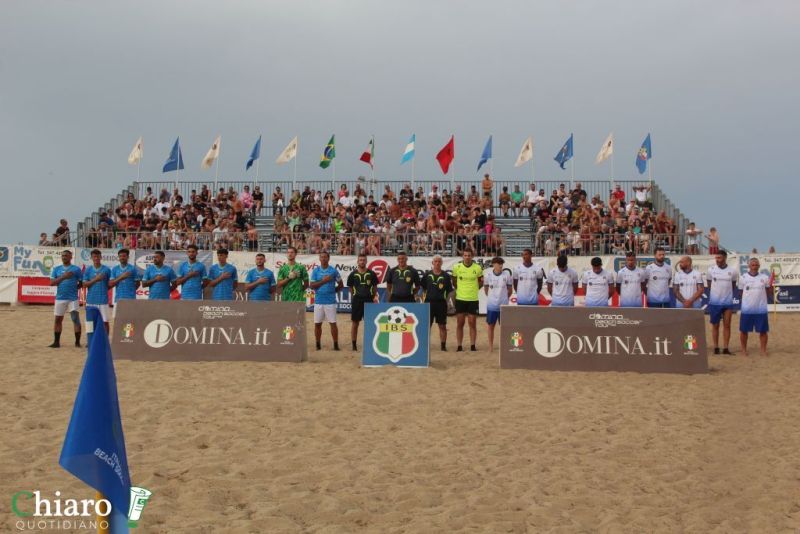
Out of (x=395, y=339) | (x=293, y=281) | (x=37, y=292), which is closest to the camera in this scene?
(x=395, y=339)

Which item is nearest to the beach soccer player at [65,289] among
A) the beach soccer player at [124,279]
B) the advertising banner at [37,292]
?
the beach soccer player at [124,279]

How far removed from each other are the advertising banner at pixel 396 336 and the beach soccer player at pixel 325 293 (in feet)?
6.65

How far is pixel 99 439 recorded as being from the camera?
288 centimetres

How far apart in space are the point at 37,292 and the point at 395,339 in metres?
16.0

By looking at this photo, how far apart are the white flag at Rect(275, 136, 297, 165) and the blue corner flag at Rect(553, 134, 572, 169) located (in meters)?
10.0

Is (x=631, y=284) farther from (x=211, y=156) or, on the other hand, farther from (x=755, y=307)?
(x=211, y=156)

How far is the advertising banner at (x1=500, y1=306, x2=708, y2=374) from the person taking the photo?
11.3m

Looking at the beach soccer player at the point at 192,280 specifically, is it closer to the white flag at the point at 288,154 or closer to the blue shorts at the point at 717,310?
the blue shorts at the point at 717,310

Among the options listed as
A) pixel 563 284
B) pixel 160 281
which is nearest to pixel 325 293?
pixel 160 281

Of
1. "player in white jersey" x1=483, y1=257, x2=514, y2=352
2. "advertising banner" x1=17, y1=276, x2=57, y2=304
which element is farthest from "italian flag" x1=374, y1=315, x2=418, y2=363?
"advertising banner" x1=17, y1=276, x2=57, y2=304

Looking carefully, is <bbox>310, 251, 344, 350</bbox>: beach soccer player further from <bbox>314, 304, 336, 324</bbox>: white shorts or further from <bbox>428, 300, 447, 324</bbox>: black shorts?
<bbox>428, 300, 447, 324</bbox>: black shorts

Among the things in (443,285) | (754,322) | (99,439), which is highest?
(443,285)

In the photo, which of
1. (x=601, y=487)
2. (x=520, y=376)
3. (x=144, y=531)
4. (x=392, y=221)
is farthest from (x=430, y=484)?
(x=392, y=221)

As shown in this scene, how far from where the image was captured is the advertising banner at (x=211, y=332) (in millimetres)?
11938
